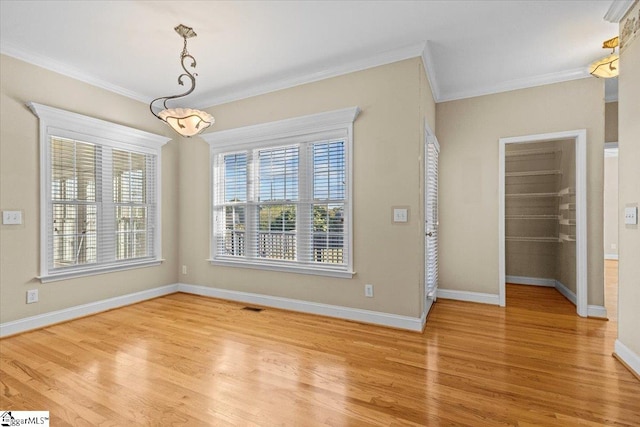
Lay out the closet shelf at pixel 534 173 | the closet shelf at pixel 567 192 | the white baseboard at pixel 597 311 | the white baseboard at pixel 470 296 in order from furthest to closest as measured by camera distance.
A: the closet shelf at pixel 534 173 < the closet shelf at pixel 567 192 < the white baseboard at pixel 470 296 < the white baseboard at pixel 597 311

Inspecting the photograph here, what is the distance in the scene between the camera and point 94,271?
3.78 metres

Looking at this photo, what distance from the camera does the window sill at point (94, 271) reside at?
3.38 meters

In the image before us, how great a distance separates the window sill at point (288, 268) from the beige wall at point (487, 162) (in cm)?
171

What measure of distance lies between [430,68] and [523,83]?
131cm

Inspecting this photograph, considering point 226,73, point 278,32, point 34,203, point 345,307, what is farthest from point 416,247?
point 34,203

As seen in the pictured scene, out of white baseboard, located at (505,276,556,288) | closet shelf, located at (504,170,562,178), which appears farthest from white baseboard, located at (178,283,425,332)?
closet shelf, located at (504,170,562,178)

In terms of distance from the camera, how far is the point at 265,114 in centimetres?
406

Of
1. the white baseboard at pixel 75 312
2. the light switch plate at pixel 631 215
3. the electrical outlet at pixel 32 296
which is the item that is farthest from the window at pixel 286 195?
the light switch plate at pixel 631 215

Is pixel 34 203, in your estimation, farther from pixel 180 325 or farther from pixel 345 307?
pixel 345 307

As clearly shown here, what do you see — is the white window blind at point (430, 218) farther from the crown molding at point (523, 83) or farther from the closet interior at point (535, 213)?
the closet interior at point (535, 213)

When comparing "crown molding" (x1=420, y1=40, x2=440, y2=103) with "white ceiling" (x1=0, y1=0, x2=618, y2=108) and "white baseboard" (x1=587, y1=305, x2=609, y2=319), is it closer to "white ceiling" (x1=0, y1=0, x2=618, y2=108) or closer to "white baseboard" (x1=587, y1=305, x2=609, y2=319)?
"white ceiling" (x1=0, y1=0, x2=618, y2=108)

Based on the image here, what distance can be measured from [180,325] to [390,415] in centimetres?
243

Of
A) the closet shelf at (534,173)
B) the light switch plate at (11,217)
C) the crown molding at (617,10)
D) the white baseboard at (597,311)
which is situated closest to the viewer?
the crown molding at (617,10)

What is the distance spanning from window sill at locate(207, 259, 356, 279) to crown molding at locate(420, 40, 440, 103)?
7.80 feet
